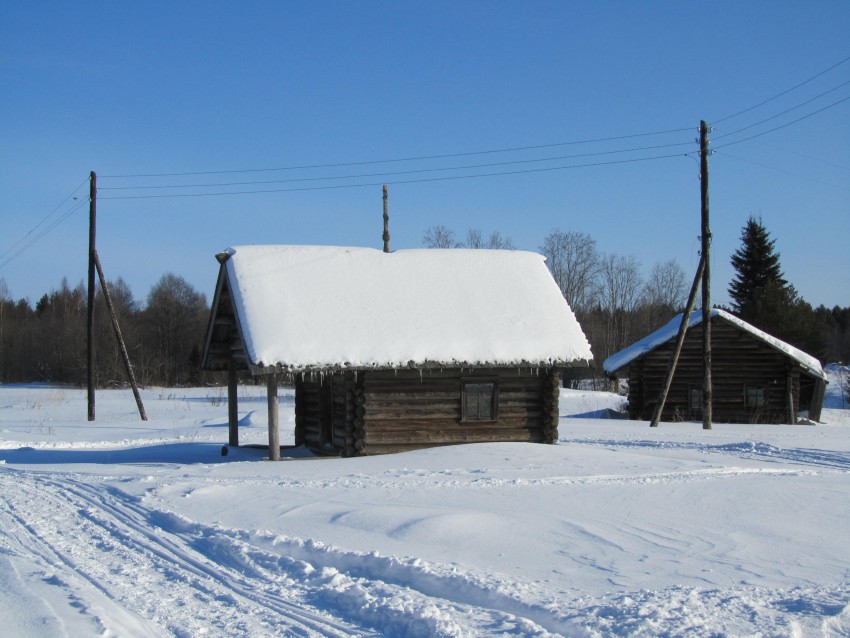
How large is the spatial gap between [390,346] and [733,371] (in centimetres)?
2014

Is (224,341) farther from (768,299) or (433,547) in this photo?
(768,299)

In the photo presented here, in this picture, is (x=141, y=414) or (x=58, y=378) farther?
(x=58, y=378)

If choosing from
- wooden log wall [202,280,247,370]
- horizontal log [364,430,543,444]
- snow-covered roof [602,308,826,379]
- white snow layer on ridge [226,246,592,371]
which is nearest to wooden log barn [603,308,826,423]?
snow-covered roof [602,308,826,379]

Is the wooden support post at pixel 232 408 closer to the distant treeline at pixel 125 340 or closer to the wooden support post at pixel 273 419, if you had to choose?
the wooden support post at pixel 273 419

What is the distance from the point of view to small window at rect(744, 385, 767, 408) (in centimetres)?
3331

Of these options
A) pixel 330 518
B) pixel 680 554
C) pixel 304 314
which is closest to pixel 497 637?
pixel 680 554

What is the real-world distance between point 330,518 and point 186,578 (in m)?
2.78

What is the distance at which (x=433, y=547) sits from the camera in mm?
9000

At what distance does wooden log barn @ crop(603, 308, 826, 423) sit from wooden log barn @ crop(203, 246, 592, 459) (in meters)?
13.4

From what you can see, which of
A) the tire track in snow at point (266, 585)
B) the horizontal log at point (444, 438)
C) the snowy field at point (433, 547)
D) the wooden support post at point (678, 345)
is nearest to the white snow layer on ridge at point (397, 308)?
the horizontal log at point (444, 438)

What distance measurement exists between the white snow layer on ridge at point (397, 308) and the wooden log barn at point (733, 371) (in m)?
12.5

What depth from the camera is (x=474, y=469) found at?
15578 mm

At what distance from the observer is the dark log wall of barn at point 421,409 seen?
61.3 feet

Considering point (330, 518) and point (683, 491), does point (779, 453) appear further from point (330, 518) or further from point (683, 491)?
point (330, 518)
